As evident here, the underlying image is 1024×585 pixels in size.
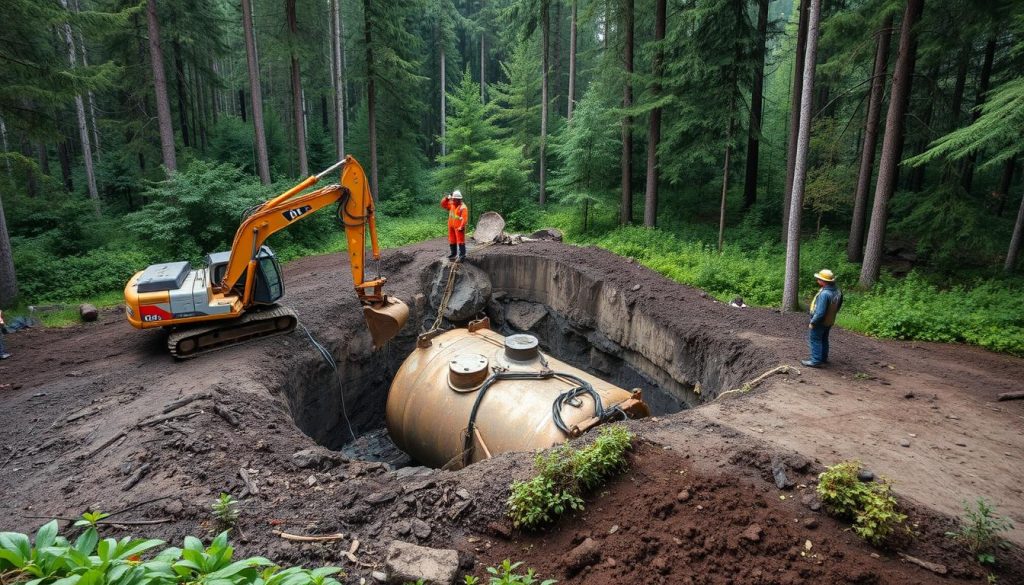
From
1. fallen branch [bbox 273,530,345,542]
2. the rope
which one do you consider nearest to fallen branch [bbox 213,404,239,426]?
fallen branch [bbox 273,530,345,542]

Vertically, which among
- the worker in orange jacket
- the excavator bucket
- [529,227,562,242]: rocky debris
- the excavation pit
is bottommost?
the excavation pit

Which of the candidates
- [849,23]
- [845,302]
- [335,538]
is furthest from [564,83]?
[335,538]

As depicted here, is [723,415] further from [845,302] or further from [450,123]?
[450,123]

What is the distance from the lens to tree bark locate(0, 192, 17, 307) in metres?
11.7

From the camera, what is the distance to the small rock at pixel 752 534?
4113 mm

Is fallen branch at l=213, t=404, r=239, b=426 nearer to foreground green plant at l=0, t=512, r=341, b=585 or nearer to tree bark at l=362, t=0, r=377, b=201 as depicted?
foreground green plant at l=0, t=512, r=341, b=585

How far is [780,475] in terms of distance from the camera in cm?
502

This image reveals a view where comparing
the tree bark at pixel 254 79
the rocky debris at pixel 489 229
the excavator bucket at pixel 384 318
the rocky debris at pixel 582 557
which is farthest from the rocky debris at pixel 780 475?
the tree bark at pixel 254 79

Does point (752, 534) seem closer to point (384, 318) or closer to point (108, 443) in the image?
point (384, 318)

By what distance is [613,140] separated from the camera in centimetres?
1847

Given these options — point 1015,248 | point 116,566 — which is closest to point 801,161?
point 1015,248

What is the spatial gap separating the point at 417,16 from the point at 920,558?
37.5 m

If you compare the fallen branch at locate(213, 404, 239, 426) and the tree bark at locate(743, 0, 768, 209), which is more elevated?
the tree bark at locate(743, 0, 768, 209)

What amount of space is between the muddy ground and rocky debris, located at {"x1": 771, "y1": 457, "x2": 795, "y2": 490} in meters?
0.04
